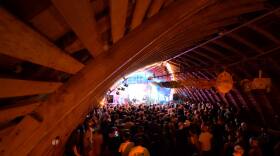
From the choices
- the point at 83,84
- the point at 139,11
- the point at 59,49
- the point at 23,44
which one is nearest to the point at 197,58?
the point at 139,11

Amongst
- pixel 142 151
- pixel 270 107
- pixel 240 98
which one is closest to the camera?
pixel 142 151

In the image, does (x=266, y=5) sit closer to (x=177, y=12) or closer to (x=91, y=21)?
(x=177, y=12)

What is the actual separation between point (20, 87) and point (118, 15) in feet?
3.98

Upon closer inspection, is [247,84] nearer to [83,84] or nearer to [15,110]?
[83,84]

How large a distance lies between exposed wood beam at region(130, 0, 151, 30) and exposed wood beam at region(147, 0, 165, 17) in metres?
0.18

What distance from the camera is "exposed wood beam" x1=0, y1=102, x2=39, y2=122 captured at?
10.0 ft

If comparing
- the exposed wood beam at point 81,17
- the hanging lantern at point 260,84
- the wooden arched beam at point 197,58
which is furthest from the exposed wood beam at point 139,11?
the wooden arched beam at point 197,58

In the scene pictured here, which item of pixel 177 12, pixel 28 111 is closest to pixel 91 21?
pixel 28 111

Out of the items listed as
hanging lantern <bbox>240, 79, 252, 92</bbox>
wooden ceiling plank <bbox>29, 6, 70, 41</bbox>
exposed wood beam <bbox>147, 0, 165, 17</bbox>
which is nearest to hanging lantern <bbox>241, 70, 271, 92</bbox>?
hanging lantern <bbox>240, 79, 252, 92</bbox>

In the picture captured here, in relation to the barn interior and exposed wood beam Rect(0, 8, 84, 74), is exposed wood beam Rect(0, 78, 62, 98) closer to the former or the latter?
the barn interior

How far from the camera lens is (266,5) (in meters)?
7.71

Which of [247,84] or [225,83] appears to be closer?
[225,83]

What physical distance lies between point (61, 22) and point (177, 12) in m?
2.14

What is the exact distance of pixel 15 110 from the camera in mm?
3211
